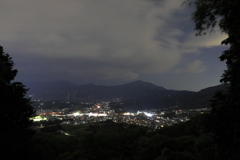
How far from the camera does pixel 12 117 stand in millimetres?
8672

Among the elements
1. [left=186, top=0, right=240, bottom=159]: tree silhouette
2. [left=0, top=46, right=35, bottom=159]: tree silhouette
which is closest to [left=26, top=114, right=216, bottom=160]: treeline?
[left=0, top=46, right=35, bottom=159]: tree silhouette

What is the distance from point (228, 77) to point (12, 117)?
1136 centimetres

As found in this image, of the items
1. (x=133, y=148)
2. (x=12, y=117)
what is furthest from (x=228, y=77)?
(x=12, y=117)

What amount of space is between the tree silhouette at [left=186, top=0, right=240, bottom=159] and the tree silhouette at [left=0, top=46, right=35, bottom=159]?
28.0 feet

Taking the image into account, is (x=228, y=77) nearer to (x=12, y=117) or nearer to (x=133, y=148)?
(x=133, y=148)

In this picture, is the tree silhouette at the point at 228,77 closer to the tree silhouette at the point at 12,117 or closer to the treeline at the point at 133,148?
the treeline at the point at 133,148

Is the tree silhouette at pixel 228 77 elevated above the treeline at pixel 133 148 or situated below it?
above

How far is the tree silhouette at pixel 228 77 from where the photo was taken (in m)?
4.38

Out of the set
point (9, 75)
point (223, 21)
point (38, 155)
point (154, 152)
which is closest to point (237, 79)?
point (223, 21)

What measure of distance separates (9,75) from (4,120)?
302 cm

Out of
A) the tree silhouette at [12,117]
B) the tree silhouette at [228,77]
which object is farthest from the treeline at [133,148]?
the tree silhouette at [228,77]

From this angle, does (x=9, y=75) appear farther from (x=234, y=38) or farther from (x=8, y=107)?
(x=234, y=38)

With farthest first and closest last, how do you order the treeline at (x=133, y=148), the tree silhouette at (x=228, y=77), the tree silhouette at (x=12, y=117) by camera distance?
the treeline at (x=133, y=148) < the tree silhouette at (x=12, y=117) < the tree silhouette at (x=228, y=77)

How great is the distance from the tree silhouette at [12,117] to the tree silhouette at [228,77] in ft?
28.0
